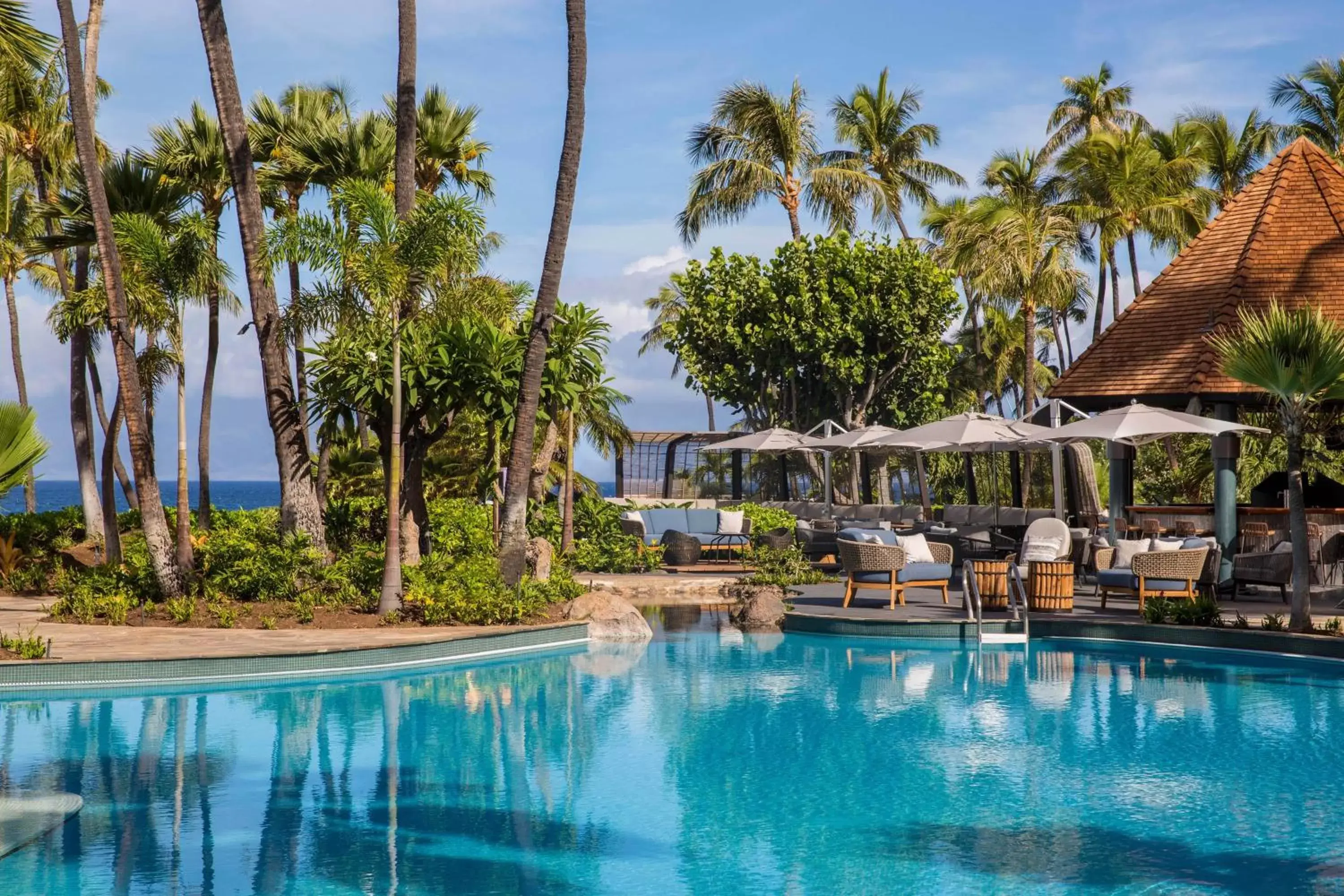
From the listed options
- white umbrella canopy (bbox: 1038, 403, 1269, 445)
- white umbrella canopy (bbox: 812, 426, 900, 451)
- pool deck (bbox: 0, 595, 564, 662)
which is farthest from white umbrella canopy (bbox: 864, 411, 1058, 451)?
pool deck (bbox: 0, 595, 564, 662)

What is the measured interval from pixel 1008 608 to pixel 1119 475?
5664 mm

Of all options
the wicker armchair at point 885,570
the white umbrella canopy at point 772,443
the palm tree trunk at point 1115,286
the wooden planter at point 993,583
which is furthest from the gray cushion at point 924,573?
the palm tree trunk at point 1115,286

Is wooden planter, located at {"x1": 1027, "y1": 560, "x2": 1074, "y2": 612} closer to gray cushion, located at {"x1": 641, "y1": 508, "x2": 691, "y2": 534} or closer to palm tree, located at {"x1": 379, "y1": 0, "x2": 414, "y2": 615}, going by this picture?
palm tree, located at {"x1": 379, "y1": 0, "x2": 414, "y2": 615}

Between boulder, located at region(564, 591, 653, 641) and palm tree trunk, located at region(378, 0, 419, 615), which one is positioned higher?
palm tree trunk, located at region(378, 0, 419, 615)

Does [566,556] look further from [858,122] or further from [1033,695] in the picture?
[858,122]

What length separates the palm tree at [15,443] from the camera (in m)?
10.9

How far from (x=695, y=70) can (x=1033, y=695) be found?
33.9 ft

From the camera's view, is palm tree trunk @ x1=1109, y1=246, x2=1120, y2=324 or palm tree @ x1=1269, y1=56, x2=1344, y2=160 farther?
palm tree trunk @ x1=1109, y1=246, x2=1120, y2=324

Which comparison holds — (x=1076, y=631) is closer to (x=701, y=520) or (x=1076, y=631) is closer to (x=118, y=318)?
(x=701, y=520)

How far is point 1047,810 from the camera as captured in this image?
762cm

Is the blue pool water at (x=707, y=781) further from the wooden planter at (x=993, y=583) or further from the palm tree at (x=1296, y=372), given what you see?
the wooden planter at (x=993, y=583)

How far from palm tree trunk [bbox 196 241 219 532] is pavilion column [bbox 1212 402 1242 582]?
1465 cm

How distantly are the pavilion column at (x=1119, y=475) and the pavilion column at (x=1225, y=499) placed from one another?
1.68m

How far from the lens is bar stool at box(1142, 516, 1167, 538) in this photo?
1891cm
